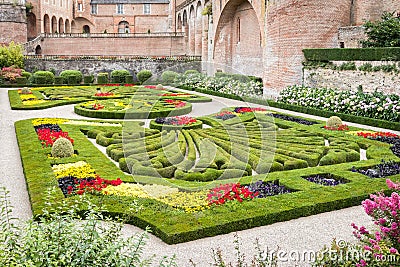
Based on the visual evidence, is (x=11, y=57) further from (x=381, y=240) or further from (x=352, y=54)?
(x=381, y=240)

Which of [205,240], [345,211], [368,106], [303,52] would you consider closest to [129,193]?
[205,240]

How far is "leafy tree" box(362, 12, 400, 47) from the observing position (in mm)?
16547

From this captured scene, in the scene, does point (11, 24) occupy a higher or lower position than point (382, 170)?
higher

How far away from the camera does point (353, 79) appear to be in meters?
16.4

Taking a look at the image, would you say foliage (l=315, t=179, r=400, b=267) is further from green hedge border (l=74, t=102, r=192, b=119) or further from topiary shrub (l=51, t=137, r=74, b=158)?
green hedge border (l=74, t=102, r=192, b=119)

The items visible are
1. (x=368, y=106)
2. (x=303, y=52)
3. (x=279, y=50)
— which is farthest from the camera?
(x=279, y=50)

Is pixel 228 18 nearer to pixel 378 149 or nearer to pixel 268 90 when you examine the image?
pixel 268 90

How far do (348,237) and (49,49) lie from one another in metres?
38.4

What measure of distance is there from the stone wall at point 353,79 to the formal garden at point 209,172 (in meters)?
0.53

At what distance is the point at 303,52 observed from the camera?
62.5 ft

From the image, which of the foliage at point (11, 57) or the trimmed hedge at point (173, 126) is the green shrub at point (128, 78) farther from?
the trimmed hedge at point (173, 126)

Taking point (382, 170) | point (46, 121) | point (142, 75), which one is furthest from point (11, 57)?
point (382, 170)

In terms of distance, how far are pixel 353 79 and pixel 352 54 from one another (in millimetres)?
859

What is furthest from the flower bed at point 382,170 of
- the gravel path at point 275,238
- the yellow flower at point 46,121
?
the yellow flower at point 46,121
